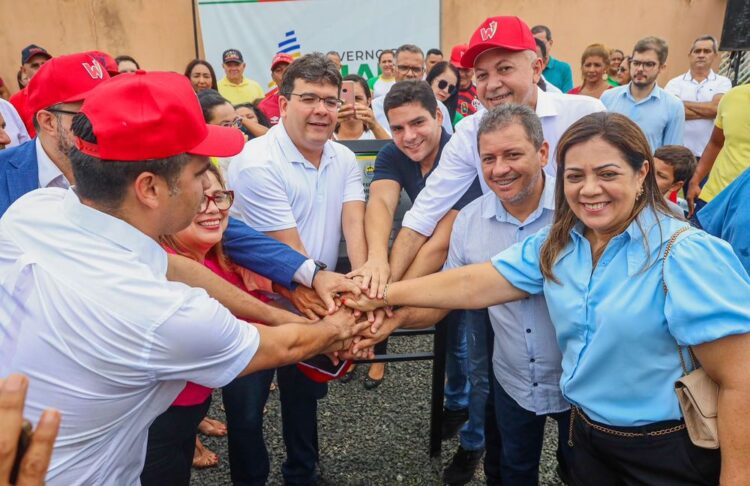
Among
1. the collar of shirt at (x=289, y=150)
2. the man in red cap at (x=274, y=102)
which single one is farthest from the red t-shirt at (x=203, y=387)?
the man in red cap at (x=274, y=102)

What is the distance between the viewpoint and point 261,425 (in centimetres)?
273

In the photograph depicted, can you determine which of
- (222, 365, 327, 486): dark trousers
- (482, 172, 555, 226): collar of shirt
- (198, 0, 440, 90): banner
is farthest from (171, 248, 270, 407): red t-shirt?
(198, 0, 440, 90): banner

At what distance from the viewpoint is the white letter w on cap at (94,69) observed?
8.15ft

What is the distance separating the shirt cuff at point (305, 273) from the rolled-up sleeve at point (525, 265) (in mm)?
885

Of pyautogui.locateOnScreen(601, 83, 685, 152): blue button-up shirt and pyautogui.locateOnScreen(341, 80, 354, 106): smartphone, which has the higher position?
pyautogui.locateOnScreen(341, 80, 354, 106): smartphone

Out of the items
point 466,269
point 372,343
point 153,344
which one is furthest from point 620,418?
point 153,344

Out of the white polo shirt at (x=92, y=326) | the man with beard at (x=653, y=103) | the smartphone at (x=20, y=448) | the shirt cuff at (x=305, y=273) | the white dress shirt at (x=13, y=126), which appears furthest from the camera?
the man with beard at (x=653, y=103)

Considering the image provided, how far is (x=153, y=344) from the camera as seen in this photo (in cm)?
146

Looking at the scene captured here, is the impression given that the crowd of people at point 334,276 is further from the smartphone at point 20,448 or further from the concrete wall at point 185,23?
the concrete wall at point 185,23

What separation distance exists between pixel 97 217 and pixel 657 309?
1.64 m

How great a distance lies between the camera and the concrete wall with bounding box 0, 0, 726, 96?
10.7 m

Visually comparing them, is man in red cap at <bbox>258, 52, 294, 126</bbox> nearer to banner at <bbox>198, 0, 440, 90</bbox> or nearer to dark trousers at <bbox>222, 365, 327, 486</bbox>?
dark trousers at <bbox>222, 365, 327, 486</bbox>

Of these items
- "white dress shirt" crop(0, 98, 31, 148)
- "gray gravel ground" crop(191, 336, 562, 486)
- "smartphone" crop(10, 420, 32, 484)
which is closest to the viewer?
"smartphone" crop(10, 420, 32, 484)

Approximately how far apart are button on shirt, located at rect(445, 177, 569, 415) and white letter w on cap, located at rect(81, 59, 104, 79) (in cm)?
180
